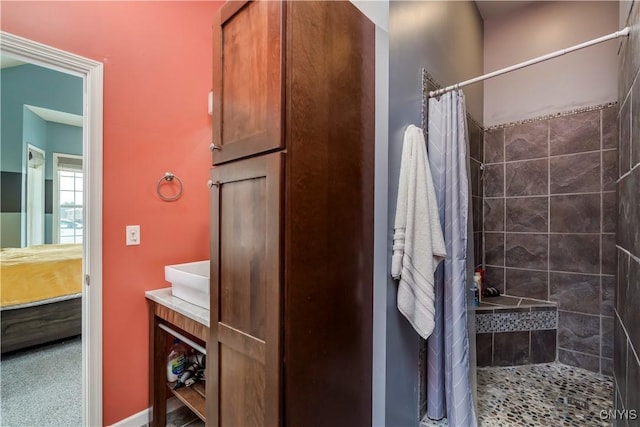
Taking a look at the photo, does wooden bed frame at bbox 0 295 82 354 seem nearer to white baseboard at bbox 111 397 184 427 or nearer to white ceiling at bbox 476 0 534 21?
white baseboard at bbox 111 397 184 427

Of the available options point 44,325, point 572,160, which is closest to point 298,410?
point 572,160

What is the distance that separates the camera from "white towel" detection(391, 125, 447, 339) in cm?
131

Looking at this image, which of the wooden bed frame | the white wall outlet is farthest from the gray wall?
the wooden bed frame

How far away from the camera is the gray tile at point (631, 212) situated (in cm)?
95

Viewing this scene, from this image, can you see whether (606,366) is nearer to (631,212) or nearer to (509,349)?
(509,349)

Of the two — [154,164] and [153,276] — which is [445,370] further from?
[154,164]

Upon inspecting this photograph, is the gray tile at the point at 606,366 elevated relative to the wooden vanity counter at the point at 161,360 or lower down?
lower down

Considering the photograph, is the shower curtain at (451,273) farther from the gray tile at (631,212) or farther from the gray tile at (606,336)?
the gray tile at (606,336)

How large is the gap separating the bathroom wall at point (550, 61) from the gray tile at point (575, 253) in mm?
1043

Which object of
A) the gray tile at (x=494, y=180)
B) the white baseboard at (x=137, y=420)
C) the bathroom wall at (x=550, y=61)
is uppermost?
the bathroom wall at (x=550, y=61)

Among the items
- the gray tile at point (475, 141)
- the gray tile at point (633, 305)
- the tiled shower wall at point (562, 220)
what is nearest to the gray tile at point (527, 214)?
the tiled shower wall at point (562, 220)

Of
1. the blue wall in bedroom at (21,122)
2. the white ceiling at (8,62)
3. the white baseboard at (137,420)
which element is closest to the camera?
the white baseboard at (137,420)

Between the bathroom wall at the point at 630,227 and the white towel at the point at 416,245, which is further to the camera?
the white towel at the point at 416,245

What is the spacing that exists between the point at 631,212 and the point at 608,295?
1.57 meters
